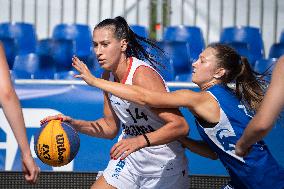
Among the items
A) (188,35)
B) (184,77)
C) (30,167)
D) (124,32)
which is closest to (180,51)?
(184,77)

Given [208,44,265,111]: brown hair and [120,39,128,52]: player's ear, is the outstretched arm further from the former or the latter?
[120,39,128,52]: player's ear

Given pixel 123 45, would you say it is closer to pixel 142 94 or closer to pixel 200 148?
pixel 142 94

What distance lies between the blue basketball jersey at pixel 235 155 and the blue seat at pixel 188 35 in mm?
5570

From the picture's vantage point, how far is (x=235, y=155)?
4398 millimetres

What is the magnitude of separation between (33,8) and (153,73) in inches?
264

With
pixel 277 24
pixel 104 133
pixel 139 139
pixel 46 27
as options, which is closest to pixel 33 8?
pixel 46 27

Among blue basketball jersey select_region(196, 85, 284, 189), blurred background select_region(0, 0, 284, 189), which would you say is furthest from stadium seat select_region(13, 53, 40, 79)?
blue basketball jersey select_region(196, 85, 284, 189)

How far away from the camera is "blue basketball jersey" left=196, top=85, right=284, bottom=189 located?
14.4ft

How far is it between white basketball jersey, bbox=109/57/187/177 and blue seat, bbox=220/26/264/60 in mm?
5136

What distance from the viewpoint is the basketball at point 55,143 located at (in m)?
4.86

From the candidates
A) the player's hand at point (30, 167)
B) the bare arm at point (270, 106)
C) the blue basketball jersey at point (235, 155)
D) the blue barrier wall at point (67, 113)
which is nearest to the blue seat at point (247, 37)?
the blue barrier wall at point (67, 113)

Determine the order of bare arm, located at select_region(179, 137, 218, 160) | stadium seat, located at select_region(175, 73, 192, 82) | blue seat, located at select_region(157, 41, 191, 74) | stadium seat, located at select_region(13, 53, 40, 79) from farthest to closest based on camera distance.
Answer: blue seat, located at select_region(157, 41, 191, 74)
stadium seat, located at select_region(13, 53, 40, 79)
stadium seat, located at select_region(175, 73, 192, 82)
bare arm, located at select_region(179, 137, 218, 160)

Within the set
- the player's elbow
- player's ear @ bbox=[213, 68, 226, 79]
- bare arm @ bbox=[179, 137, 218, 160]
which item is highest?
the player's elbow

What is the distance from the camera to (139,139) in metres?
4.57
